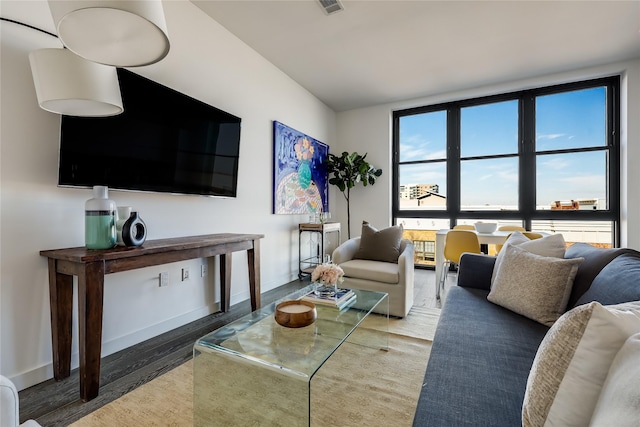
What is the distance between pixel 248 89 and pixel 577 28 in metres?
3.54

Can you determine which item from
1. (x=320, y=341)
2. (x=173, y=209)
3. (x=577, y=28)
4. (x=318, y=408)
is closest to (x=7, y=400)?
(x=320, y=341)

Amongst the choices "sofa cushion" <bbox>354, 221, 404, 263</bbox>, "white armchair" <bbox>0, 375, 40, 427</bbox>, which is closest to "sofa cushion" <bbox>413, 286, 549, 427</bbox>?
"white armchair" <bbox>0, 375, 40, 427</bbox>

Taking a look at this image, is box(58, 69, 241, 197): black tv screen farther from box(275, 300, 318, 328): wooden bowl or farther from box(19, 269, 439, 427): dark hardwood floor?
box(275, 300, 318, 328): wooden bowl

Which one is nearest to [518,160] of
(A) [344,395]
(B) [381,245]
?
(B) [381,245]

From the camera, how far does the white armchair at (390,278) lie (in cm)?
260

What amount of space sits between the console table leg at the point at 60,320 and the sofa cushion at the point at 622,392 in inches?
91.8

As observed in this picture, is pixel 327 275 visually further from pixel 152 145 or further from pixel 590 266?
pixel 152 145

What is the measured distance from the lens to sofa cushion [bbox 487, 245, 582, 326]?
59.4 inches

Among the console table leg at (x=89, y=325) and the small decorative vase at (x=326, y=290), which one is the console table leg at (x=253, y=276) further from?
the console table leg at (x=89, y=325)

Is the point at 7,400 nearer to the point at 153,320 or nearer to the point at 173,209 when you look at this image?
the point at 153,320

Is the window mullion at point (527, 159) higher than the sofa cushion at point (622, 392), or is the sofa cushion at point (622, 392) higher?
the window mullion at point (527, 159)

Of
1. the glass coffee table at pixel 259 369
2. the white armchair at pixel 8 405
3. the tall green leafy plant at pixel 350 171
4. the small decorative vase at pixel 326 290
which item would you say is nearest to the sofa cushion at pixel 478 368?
the glass coffee table at pixel 259 369

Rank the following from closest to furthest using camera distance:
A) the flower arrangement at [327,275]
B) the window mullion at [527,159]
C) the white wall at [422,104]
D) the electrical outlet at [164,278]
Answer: the flower arrangement at [327,275], the electrical outlet at [164,278], the white wall at [422,104], the window mullion at [527,159]

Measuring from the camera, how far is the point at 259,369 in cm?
120
